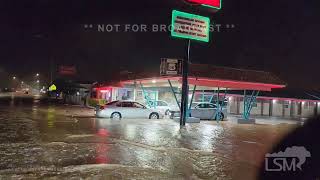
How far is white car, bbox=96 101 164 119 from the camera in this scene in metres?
26.6

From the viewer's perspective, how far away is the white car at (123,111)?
2659 centimetres

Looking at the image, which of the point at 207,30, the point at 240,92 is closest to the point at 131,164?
the point at 207,30

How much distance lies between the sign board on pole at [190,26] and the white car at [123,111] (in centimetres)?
742

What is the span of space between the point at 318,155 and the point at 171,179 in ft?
13.5

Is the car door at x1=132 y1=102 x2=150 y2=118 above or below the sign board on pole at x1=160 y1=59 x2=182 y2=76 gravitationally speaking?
below

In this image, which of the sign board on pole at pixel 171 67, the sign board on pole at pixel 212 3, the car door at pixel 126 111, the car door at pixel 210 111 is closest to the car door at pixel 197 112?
the car door at pixel 210 111

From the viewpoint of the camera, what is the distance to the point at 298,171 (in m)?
6.66

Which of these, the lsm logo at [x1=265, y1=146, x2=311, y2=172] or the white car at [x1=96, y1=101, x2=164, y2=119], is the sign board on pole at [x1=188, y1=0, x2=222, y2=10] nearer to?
the white car at [x1=96, y1=101, x2=164, y2=119]

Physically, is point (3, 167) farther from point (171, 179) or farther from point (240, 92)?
point (240, 92)

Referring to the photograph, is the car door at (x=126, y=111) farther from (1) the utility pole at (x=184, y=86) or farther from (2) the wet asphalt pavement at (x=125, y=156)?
(2) the wet asphalt pavement at (x=125, y=156)

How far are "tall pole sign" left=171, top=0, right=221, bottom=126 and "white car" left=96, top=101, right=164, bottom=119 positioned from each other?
552cm

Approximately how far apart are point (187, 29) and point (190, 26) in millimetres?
291

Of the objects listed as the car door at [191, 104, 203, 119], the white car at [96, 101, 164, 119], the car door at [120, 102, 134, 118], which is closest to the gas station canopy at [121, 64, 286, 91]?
the white car at [96, 101, 164, 119]

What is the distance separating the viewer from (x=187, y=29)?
72.6 feet
